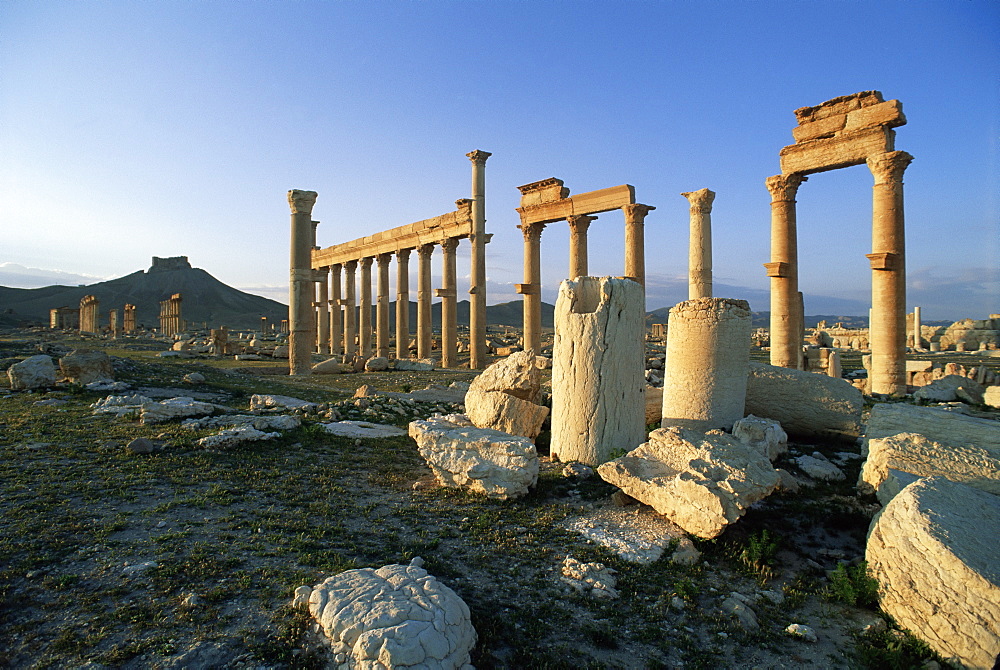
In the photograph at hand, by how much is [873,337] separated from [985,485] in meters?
12.0

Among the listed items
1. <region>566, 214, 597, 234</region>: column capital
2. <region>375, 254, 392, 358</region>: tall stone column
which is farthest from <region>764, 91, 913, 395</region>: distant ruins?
<region>375, 254, 392, 358</region>: tall stone column

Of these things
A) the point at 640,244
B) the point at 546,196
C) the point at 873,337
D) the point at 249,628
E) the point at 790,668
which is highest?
the point at 546,196

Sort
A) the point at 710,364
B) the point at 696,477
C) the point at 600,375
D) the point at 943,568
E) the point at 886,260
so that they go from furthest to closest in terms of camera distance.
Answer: the point at 886,260 < the point at 710,364 < the point at 600,375 < the point at 696,477 < the point at 943,568

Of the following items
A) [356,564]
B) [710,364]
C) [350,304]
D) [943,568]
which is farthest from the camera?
[350,304]

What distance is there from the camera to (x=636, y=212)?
64.5ft

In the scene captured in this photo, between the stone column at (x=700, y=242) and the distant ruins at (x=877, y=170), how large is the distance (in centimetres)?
284

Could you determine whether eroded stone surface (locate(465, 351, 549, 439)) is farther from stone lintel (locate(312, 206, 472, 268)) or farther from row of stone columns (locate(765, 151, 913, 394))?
stone lintel (locate(312, 206, 472, 268))

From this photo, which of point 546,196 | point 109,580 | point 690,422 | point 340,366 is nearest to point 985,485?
point 690,422

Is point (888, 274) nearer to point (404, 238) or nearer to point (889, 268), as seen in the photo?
point (889, 268)

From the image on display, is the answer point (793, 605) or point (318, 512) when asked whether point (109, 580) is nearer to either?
point (318, 512)

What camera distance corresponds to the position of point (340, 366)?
26.5m

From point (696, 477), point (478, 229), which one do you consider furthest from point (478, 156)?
point (696, 477)

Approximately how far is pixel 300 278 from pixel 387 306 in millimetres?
10017

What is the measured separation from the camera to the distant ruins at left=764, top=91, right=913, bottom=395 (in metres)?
15.3
